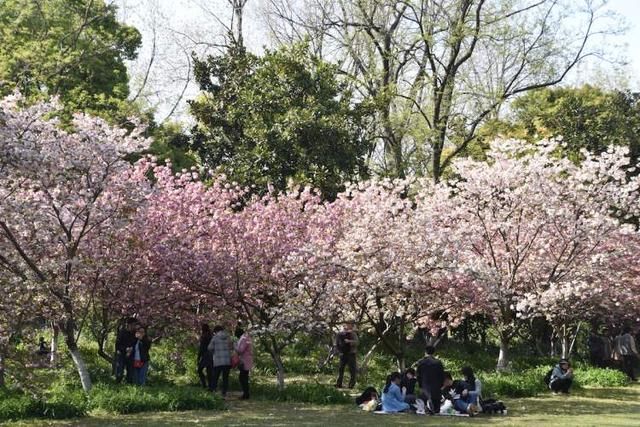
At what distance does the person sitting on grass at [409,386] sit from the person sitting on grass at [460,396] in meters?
0.66

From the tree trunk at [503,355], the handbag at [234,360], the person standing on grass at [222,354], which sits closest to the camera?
the person standing on grass at [222,354]

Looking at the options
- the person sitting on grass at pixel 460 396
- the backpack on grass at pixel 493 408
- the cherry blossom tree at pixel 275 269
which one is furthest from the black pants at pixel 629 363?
the cherry blossom tree at pixel 275 269

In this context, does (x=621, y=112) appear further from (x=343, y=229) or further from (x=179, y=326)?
(x=179, y=326)

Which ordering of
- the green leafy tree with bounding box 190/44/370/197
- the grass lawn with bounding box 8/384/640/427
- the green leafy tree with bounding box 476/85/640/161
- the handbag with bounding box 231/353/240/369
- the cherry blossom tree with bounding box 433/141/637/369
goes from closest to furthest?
the grass lawn with bounding box 8/384/640/427
the handbag with bounding box 231/353/240/369
the cherry blossom tree with bounding box 433/141/637/369
the green leafy tree with bounding box 190/44/370/197
the green leafy tree with bounding box 476/85/640/161

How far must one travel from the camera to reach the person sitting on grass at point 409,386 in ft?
49.7

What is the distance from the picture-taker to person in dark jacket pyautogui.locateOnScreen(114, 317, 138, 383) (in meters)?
16.3

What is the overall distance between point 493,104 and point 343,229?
15.9 m

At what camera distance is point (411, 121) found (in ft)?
111

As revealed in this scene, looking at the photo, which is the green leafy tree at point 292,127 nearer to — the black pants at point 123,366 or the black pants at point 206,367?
the black pants at point 206,367

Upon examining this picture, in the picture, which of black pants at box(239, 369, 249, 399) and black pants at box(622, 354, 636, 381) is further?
black pants at box(622, 354, 636, 381)

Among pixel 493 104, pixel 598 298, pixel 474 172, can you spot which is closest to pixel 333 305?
pixel 474 172

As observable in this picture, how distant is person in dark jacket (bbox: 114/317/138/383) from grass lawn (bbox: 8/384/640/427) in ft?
7.71

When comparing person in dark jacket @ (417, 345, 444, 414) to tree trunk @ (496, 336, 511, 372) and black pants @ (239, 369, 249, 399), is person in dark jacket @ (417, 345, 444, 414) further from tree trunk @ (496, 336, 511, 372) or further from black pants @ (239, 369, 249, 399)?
tree trunk @ (496, 336, 511, 372)

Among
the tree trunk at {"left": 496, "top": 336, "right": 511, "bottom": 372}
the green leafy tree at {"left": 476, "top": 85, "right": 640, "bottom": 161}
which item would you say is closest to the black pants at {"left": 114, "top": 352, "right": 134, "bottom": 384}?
the tree trunk at {"left": 496, "top": 336, "right": 511, "bottom": 372}
